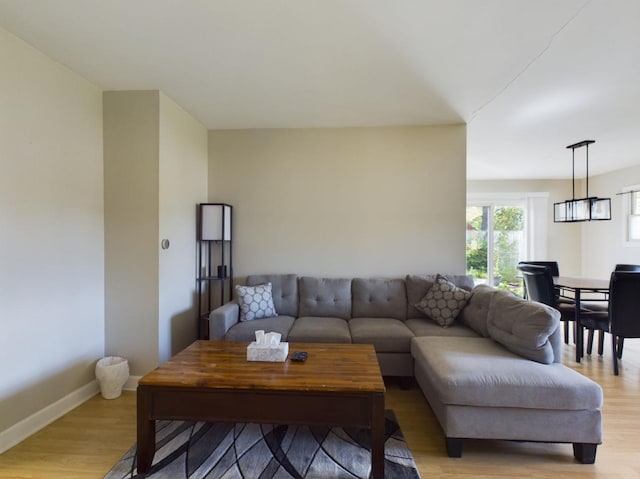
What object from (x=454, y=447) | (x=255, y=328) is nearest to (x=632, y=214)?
(x=454, y=447)

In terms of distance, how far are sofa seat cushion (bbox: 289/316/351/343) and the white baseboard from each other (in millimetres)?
1635

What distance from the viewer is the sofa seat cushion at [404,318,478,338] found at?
102 inches

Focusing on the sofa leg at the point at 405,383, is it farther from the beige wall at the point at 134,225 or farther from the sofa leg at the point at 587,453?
the beige wall at the point at 134,225

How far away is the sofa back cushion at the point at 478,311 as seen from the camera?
2.50 metres

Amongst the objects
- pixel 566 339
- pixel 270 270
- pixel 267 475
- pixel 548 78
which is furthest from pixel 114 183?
pixel 566 339

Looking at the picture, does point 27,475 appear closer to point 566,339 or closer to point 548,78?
point 548,78

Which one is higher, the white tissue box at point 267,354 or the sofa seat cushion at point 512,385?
the white tissue box at point 267,354

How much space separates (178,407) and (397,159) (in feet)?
9.82

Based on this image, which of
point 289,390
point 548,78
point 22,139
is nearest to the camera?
point 289,390

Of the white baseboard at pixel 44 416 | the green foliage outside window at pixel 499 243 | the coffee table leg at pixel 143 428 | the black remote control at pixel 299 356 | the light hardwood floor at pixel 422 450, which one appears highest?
the green foliage outside window at pixel 499 243

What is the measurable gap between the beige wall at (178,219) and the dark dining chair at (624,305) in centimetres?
407

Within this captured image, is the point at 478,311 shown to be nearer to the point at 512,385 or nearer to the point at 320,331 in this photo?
the point at 512,385

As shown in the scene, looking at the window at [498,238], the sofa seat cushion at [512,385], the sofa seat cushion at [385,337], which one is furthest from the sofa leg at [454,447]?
the window at [498,238]

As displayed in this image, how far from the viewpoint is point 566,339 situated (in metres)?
3.69
